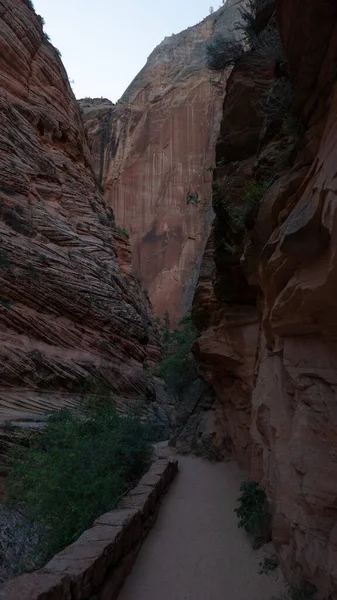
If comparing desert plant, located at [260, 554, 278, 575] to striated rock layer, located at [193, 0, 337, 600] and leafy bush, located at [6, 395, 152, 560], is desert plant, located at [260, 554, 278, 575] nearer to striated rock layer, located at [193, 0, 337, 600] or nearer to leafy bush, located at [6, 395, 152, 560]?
striated rock layer, located at [193, 0, 337, 600]

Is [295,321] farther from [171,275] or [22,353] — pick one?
[171,275]

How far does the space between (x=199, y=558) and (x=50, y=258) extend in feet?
43.6

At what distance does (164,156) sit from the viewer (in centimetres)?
4266

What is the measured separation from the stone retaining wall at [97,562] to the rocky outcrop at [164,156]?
108ft

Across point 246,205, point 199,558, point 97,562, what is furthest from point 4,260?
point 97,562

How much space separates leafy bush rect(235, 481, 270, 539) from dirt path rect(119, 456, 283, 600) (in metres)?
0.22

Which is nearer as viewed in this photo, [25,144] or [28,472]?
[28,472]

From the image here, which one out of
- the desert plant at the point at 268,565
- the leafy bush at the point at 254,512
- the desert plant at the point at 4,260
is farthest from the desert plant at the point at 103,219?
the desert plant at the point at 268,565

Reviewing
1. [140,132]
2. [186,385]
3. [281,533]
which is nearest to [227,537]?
[281,533]

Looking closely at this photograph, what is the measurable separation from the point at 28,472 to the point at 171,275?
32409mm

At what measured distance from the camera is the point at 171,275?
3969 cm

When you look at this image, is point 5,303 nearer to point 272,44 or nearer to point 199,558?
point 199,558

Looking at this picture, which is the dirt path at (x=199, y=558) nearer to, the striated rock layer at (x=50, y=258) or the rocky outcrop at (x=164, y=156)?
the striated rock layer at (x=50, y=258)

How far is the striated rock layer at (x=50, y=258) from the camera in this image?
1423cm
